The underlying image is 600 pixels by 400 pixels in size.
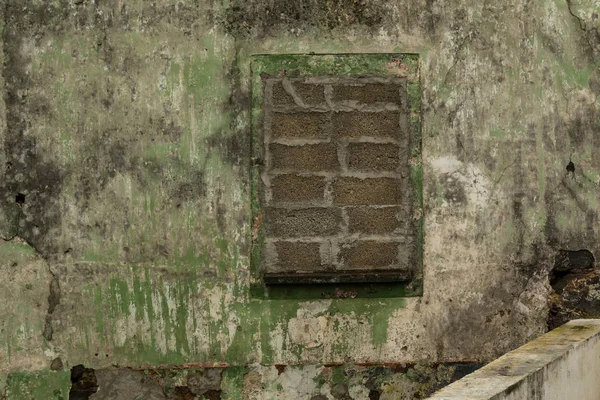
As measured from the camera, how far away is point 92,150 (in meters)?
4.16

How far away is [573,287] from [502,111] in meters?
0.91

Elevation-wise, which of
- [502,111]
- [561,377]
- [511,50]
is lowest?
[561,377]

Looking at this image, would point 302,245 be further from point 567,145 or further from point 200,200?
point 567,145

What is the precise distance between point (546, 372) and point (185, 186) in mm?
1867

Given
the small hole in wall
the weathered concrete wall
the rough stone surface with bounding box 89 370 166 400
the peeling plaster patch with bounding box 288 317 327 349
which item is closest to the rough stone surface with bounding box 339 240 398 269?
the weathered concrete wall

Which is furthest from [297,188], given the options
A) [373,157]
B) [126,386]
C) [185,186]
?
[126,386]

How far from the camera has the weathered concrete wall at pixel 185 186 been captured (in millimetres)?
4152

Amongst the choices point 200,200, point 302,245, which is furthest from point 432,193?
point 200,200

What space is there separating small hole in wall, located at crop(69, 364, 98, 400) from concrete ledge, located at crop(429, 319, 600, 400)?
1912mm

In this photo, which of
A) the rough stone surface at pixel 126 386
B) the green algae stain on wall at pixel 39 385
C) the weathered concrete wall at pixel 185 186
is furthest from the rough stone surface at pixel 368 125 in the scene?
the green algae stain on wall at pixel 39 385

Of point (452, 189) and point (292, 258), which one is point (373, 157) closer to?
point (452, 189)

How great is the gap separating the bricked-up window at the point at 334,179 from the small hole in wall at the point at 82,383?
3.15ft

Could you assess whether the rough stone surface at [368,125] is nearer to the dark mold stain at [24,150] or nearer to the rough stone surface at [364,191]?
the rough stone surface at [364,191]

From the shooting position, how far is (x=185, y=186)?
4.18 meters
